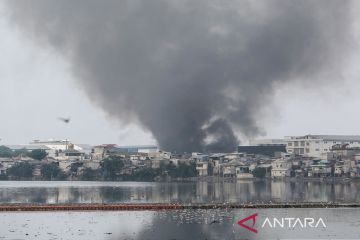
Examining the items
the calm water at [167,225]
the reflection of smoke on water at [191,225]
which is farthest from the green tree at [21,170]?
the reflection of smoke on water at [191,225]

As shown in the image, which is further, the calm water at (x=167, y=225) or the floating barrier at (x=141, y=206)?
the floating barrier at (x=141, y=206)

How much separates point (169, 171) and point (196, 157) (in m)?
7.92

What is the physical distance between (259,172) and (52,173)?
28285 millimetres

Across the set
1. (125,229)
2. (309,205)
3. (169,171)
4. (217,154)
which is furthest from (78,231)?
(217,154)

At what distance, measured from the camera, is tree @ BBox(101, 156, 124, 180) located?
14038 cm

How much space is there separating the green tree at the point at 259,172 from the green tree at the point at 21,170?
30994mm

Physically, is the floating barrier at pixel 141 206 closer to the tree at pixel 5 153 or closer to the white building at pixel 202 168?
the white building at pixel 202 168

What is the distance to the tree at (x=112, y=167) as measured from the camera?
140375 mm

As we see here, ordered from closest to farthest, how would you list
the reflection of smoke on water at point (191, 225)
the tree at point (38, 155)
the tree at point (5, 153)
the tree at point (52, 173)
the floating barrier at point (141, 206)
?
1. the reflection of smoke on water at point (191, 225)
2. the floating barrier at point (141, 206)
3. the tree at point (52, 173)
4. the tree at point (38, 155)
5. the tree at point (5, 153)

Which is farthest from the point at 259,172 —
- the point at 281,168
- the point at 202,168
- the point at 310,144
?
the point at 310,144

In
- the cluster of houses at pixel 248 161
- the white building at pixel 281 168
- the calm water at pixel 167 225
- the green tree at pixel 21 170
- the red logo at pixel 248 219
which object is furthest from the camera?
the green tree at pixel 21 170

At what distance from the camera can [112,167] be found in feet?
461

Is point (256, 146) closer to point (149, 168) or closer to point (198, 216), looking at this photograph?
point (149, 168)

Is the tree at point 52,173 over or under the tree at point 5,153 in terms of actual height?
under
